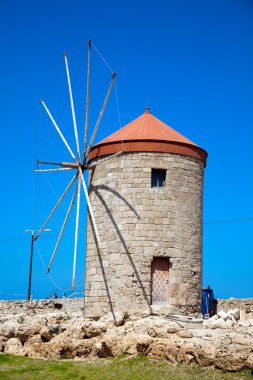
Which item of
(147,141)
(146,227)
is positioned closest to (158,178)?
(147,141)

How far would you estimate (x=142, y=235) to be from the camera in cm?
1931

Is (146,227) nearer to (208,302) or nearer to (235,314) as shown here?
(235,314)

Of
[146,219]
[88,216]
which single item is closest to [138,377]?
[146,219]

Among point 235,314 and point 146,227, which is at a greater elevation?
point 146,227

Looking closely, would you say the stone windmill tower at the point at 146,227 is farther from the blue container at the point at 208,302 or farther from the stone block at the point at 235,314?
the blue container at the point at 208,302

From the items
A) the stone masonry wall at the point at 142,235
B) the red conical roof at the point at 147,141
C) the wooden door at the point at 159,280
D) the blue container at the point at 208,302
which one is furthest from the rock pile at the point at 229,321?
the red conical roof at the point at 147,141

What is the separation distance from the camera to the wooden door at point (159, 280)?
19.3 metres

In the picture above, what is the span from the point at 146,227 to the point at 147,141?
104 inches

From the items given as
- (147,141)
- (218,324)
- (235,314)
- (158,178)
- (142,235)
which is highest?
(147,141)

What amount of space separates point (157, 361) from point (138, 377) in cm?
95

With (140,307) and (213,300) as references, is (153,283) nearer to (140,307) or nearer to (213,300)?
(140,307)

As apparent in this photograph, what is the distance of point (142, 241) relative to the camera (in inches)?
758

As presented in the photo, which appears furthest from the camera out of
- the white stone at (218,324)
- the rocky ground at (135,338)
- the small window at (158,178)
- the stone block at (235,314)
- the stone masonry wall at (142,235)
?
the small window at (158,178)

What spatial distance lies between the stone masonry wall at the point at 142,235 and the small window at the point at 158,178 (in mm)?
163
